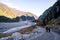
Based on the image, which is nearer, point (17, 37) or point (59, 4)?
point (17, 37)

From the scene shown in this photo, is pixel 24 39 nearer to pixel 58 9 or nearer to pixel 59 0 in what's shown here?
pixel 58 9

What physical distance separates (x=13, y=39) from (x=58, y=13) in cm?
6666

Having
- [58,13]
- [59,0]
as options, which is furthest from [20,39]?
[59,0]

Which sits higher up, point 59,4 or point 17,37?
point 59,4

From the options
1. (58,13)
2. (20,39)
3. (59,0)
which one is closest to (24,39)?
(20,39)

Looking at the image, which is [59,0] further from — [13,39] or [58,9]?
[13,39]

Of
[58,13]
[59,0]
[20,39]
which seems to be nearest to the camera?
[20,39]

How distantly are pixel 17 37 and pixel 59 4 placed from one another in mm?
71302

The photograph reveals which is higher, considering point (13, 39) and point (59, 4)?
point (59, 4)

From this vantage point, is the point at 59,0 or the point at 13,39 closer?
the point at 13,39

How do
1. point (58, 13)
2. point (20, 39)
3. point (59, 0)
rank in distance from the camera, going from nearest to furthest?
1. point (20, 39)
2. point (58, 13)
3. point (59, 0)

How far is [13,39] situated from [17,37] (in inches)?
43.4

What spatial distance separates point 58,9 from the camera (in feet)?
326

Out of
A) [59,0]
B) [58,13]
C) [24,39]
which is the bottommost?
[24,39]
